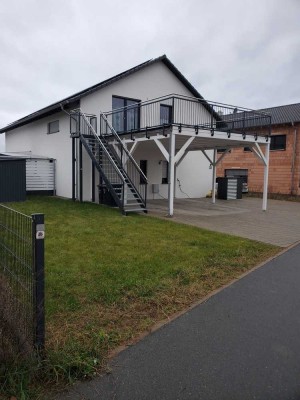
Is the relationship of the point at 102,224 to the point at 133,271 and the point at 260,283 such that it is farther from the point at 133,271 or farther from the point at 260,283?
the point at 260,283

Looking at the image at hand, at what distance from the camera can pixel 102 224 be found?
9055 millimetres

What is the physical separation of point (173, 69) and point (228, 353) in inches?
649

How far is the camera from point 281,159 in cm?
2264

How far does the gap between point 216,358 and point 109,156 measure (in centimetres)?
985

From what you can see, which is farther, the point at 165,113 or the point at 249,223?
the point at 165,113

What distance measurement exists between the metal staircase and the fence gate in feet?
26.7

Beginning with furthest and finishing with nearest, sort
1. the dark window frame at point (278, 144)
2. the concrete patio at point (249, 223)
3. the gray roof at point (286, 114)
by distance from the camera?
1. the dark window frame at point (278, 144)
2. the gray roof at point (286, 114)
3. the concrete patio at point (249, 223)

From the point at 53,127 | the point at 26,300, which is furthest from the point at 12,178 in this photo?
the point at 26,300

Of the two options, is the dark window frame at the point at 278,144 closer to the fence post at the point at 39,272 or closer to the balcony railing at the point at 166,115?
the balcony railing at the point at 166,115

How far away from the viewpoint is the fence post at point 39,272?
262 cm

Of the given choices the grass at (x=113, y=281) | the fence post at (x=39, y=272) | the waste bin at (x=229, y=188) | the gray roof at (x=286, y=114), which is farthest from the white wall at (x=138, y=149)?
the fence post at (x=39, y=272)

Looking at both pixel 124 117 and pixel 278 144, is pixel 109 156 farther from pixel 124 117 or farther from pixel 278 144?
pixel 278 144

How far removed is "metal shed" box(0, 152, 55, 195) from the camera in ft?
54.6

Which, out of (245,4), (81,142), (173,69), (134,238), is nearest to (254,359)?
(134,238)
